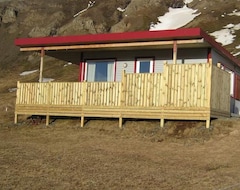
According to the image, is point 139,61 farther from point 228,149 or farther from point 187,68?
point 228,149

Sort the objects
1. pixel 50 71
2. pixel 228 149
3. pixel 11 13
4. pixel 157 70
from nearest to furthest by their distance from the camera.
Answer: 1. pixel 228 149
2. pixel 157 70
3. pixel 50 71
4. pixel 11 13

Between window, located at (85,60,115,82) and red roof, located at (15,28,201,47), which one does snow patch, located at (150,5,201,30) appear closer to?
window, located at (85,60,115,82)

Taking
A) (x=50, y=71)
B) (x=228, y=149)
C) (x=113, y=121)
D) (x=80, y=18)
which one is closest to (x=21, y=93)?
(x=113, y=121)

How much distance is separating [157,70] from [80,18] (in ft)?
251

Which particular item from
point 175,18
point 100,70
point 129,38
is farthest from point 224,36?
point 129,38

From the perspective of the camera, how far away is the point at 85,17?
9688cm

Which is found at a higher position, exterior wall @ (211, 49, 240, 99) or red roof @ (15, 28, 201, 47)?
red roof @ (15, 28, 201, 47)

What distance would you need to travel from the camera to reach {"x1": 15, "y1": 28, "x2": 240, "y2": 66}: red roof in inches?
730

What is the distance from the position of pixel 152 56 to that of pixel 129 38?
2664 millimetres

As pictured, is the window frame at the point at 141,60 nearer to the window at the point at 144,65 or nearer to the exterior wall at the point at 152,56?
the window at the point at 144,65

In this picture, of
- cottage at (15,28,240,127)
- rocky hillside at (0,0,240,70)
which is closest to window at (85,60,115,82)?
cottage at (15,28,240,127)

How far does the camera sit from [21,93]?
22.1 meters

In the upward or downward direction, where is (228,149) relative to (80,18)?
downward

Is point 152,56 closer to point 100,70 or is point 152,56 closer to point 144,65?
point 144,65
